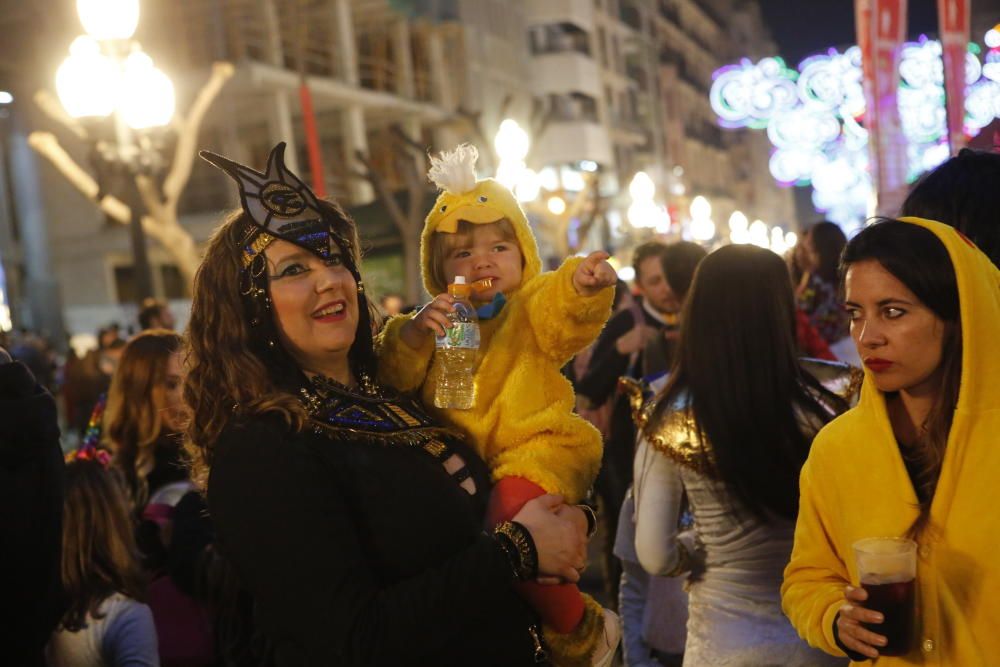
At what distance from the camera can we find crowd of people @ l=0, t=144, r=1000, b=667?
7.29 ft

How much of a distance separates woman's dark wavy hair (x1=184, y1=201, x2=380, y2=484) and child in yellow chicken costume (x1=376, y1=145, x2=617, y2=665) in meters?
0.53

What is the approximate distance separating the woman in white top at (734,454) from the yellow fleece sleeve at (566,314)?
43 centimetres

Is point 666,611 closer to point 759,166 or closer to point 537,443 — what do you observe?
point 537,443

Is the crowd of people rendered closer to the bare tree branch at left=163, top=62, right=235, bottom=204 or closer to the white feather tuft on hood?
the white feather tuft on hood

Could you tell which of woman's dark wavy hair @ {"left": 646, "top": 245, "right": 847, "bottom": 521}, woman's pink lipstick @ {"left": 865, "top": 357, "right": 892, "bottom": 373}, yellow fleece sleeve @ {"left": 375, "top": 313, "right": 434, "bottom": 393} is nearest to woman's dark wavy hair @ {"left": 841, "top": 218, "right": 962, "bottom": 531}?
woman's pink lipstick @ {"left": 865, "top": 357, "right": 892, "bottom": 373}

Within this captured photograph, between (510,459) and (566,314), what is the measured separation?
0.51 m

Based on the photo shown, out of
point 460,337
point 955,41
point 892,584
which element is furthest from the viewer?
point 955,41

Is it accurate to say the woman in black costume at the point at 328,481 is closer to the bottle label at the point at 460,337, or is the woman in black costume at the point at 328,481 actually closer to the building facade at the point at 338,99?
the bottle label at the point at 460,337

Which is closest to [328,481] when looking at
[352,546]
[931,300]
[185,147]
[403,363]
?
[352,546]

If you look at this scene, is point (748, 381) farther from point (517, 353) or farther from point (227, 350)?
point (227, 350)

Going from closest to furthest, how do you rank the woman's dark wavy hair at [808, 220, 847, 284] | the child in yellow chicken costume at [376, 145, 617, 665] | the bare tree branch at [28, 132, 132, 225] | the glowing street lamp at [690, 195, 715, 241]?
the child in yellow chicken costume at [376, 145, 617, 665] < the woman's dark wavy hair at [808, 220, 847, 284] < the bare tree branch at [28, 132, 132, 225] < the glowing street lamp at [690, 195, 715, 241]

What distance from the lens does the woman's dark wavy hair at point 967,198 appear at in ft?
9.22

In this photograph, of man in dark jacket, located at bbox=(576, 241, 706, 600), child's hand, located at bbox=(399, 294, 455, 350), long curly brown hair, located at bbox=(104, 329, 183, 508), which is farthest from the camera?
man in dark jacket, located at bbox=(576, 241, 706, 600)

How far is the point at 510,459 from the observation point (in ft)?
9.34
